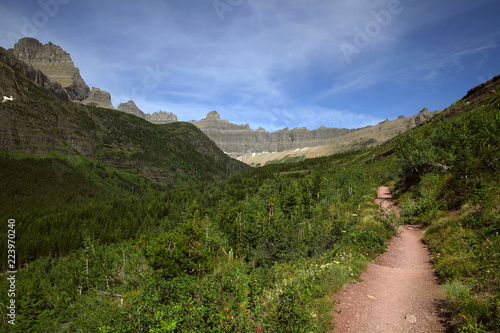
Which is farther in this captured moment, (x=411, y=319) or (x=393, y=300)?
(x=393, y=300)

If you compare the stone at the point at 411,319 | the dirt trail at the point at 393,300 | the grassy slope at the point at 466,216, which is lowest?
the dirt trail at the point at 393,300

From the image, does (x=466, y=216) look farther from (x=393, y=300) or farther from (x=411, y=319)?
(x=411, y=319)

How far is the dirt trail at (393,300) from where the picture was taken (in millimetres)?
6282

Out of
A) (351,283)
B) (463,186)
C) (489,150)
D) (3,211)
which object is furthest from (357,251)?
(3,211)

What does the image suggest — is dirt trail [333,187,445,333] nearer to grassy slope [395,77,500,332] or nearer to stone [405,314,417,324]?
stone [405,314,417,324]

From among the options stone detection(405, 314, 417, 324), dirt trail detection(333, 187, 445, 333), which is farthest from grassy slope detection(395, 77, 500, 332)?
stone detection(405, 314, 417, 324)

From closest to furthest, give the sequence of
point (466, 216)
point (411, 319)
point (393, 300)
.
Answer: point (411, 319), point (393, 300), point (466, 216)

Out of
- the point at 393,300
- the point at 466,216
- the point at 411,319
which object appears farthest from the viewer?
the point at 466,216

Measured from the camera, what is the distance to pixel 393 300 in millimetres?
7555

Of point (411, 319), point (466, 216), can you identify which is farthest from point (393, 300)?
point (466, 216)

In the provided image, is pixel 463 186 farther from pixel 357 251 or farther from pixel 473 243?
pixel 357 251

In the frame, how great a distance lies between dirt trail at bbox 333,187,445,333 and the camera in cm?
628

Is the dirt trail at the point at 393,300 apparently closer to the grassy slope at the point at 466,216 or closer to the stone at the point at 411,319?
the stone at the point at 411,319

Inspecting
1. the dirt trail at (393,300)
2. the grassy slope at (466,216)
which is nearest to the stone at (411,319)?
the dirt trail at (393,300)
